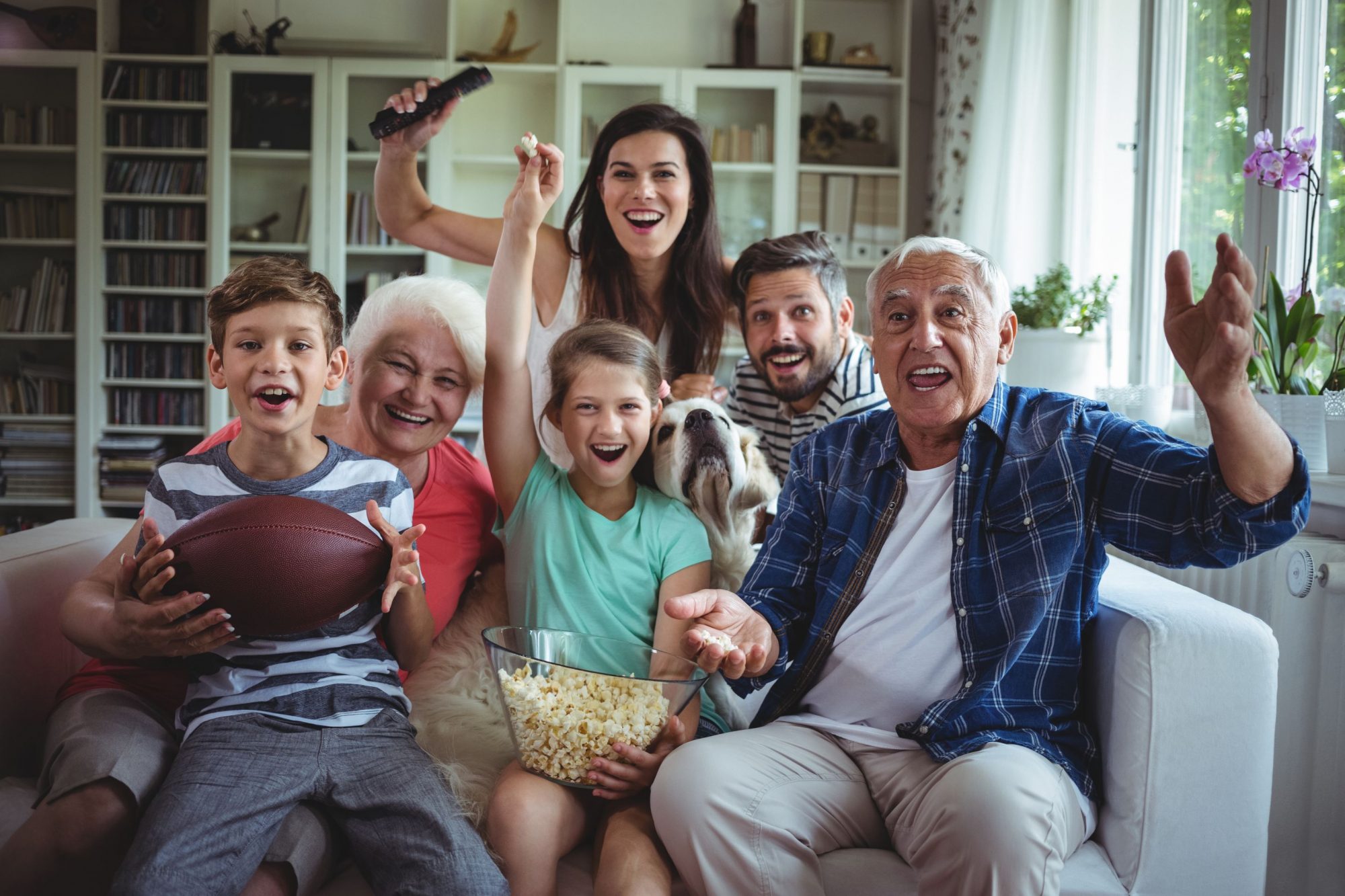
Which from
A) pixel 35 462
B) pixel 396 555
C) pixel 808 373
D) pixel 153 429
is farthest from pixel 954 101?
pixel 35 462

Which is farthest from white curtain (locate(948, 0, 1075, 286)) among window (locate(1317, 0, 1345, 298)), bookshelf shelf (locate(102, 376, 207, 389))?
bookshelf shelf (locate(102, 376, 207, 389))

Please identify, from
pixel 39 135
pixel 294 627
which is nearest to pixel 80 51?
pixel 39 135

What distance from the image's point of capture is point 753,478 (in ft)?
5.46

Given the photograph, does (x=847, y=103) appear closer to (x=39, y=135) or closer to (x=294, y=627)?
(x=39, y=135)

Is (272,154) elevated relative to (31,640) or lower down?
elevated

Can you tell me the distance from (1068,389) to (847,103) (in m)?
2.56

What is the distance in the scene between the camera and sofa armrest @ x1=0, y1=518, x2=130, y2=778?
1.50 meters

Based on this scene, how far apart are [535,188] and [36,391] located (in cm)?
422

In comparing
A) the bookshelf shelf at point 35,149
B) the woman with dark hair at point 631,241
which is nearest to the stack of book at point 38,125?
the bookshelf shelf at point 35,149

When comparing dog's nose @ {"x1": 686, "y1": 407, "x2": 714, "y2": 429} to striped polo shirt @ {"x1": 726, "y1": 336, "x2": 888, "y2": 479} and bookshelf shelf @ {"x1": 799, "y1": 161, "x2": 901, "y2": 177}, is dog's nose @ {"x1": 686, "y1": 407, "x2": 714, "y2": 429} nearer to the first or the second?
striped polo shirt @ {"x1": 726, "y1": 336, "x2": 888, "y2": 479}

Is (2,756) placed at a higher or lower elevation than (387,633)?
lower

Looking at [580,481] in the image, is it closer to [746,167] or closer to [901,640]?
[901,640]

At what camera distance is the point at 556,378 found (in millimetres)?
1611

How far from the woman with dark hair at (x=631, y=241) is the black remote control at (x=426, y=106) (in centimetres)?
34
